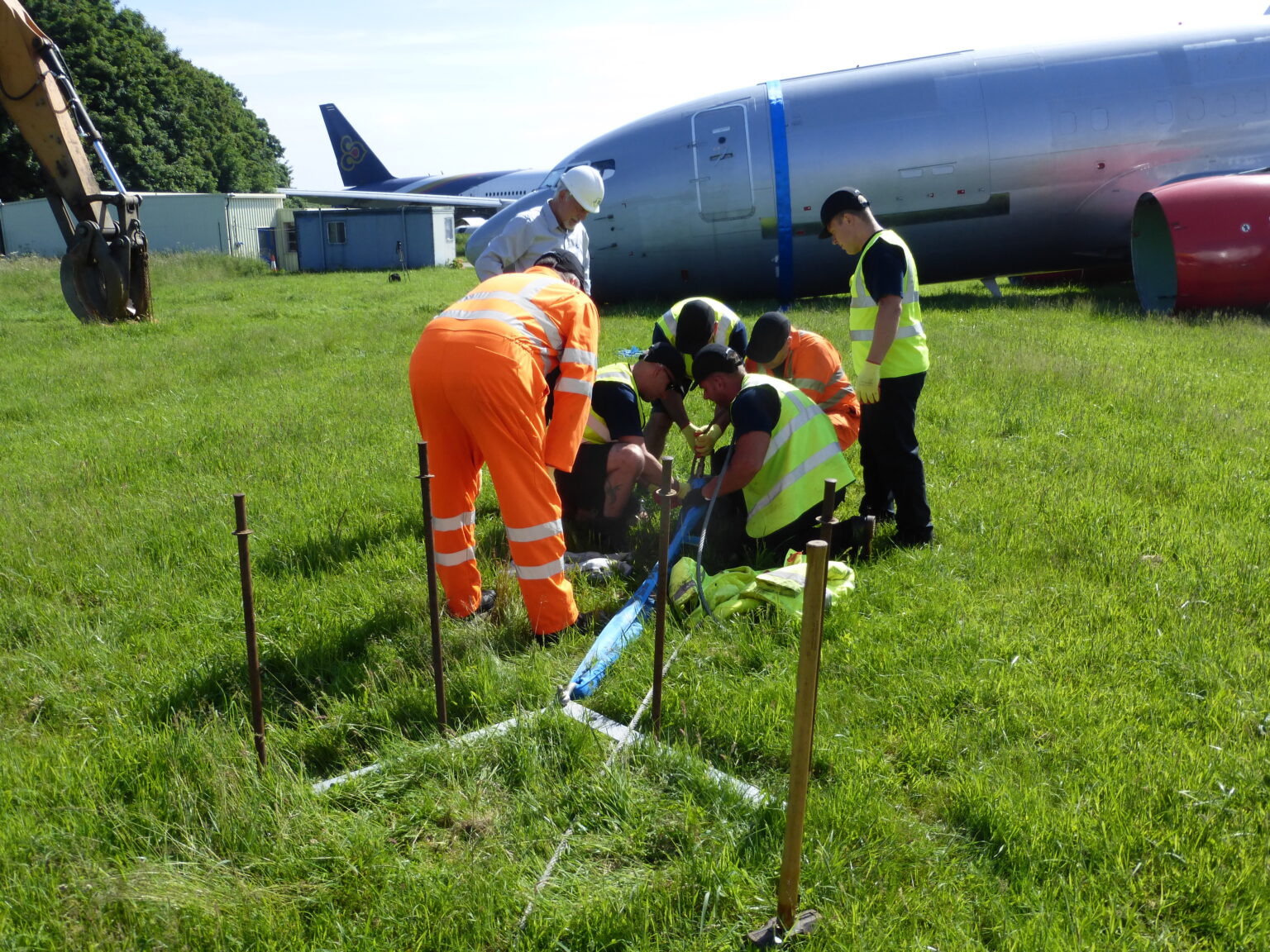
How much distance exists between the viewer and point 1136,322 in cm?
1196

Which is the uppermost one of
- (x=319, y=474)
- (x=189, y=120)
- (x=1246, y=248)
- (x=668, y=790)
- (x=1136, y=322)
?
(x=189, y=120)

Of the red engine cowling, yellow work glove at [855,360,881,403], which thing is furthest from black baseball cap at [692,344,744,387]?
the red engine cowling

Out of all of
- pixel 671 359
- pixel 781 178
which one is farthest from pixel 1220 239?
pixel 671 359

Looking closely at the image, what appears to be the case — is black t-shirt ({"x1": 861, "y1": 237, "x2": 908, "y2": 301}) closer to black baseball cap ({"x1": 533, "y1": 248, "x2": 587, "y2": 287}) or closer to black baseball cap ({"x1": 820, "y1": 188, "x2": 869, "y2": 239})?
black baseball cap ({"x1": 820, "y1": 188, "x2": 869, "y2": 239})

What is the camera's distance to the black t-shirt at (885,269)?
4.93 meters

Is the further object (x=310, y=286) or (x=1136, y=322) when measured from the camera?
(x=310, y=286)

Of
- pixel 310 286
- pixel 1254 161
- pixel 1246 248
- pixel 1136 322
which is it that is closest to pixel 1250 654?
pixel 1136 322

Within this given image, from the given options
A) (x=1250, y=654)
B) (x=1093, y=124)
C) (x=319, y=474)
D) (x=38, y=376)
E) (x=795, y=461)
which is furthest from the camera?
(x=1093, y=124)

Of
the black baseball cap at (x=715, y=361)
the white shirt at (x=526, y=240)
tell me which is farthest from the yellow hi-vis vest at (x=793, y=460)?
the white shirt at (x=526, y=240)

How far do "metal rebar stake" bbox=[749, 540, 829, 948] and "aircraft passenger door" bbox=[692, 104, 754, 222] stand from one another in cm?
1225

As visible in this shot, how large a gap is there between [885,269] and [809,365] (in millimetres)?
926

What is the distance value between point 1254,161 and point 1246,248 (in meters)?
2.74

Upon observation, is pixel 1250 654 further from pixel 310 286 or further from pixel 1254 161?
pixel 310 286

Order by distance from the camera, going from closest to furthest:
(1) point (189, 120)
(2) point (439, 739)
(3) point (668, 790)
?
(3) point (668, 790) → (2) point (439, 739) → (1) point (189, 120)
